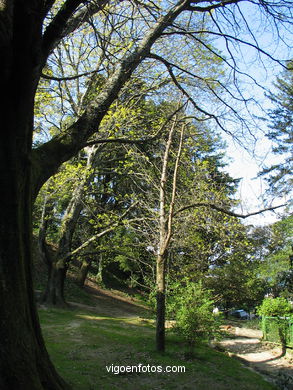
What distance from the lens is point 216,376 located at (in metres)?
6.89

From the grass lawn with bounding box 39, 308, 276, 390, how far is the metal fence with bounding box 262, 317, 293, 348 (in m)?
4.61

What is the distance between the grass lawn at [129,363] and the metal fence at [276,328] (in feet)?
15.1

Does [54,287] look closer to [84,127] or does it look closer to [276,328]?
[276,328]

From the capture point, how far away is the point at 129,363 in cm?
698

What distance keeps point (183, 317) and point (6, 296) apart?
621 centimetres

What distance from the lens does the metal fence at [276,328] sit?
12.4 meters

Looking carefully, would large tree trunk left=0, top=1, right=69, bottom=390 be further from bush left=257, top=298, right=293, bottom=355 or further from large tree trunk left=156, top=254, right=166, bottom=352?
bush left=257, top=298, right=293, bottom=355

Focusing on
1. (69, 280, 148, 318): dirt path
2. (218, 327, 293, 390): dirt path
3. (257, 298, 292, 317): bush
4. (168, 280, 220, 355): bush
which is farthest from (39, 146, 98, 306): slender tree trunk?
(257, 298, 292, 317): bush

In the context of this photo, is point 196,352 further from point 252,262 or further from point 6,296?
point 252,262

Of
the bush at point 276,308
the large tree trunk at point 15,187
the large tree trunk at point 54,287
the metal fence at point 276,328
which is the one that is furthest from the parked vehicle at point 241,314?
the large tree trunk at point 15,187

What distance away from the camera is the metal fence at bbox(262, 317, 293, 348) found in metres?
12.4

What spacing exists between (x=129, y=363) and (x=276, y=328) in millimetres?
8461

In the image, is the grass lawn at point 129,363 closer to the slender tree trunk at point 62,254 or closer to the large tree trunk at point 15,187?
the large tree trunk at point 15,187

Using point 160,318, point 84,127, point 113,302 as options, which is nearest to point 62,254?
point 113,302
